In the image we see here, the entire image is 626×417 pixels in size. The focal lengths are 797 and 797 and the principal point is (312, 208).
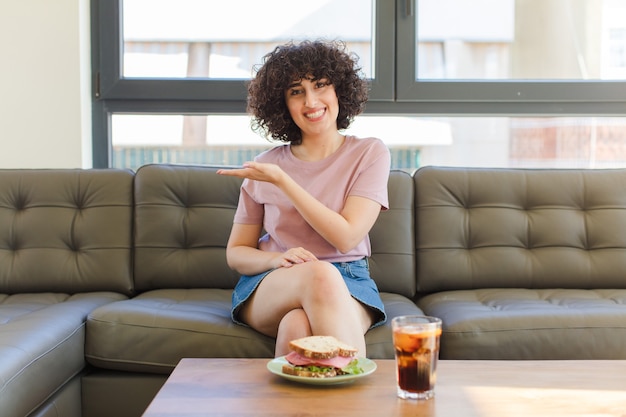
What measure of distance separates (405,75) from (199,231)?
1094mm

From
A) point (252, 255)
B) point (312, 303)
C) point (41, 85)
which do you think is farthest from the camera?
point (41, 85)

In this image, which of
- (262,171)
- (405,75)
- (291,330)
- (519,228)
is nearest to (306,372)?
(291,330)

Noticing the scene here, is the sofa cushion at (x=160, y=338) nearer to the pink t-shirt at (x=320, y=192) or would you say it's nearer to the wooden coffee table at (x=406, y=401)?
the pink t-shirt at (x=320, y=192)

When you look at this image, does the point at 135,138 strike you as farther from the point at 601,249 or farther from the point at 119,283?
the point at 601,249

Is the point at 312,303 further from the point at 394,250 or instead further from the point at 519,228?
the point at 519,228

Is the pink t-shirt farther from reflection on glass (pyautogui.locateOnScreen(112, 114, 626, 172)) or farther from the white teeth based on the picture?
reflection on glass (pyautogui.locateOnScreen(112, 114, 626, 172))

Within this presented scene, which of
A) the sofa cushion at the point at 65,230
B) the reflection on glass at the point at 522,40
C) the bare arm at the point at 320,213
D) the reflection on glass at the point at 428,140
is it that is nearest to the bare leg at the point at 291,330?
the bare arm at the point at 320,213

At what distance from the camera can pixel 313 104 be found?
2.26 metres

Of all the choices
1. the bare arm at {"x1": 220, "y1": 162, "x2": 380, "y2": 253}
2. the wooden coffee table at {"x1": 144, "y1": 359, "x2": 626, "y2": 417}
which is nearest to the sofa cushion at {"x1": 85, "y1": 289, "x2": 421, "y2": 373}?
the bare arm at {"x1": 220, "y1": 162, "x2": 380, "y2": 253}

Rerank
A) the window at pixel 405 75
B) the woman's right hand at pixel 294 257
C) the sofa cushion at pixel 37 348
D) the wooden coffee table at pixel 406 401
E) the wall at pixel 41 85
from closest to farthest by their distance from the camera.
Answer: the wooden coffee table at pixel 406 401, the sofa cushion at pixel 37 348, the woman's right hand at pixel 294 257, the wall at pixel 41 85, the window at pixel 405 75

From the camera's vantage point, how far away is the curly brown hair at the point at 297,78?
229 centimetres

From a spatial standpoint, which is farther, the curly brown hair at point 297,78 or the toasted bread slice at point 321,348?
the curly brown hair at point 297,78

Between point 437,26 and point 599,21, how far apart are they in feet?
2.16

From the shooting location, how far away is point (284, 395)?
1384 millimetres
